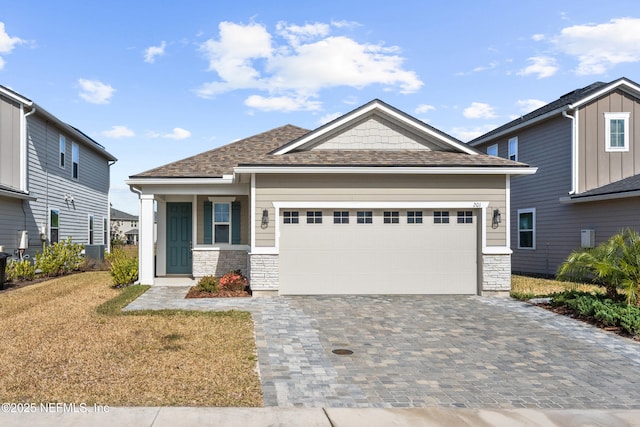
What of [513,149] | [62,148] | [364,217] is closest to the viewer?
[364,217]

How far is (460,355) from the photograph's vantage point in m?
7.20

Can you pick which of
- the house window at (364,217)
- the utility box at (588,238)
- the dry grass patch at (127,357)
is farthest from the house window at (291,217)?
the utility box at (588,238)

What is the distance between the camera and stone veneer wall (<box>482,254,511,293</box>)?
12734 mm

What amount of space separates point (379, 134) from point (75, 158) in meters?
16.2

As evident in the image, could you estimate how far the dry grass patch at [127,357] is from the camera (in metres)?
5.39

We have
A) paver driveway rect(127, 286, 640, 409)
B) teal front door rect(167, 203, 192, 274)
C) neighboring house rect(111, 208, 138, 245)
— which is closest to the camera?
paver driveway rect(127, 286, 640, 409)

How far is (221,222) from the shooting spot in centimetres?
1544

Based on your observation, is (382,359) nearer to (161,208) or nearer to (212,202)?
(212,202)

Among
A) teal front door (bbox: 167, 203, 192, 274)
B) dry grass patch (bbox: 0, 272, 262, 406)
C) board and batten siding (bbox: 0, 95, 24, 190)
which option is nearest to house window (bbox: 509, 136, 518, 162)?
teal front door (bbox: 167, 203, 192, 274)

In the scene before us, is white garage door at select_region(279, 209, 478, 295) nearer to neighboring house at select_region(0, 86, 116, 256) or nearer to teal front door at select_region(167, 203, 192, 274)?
teal front door at select_region(167, 203, 192, 274)

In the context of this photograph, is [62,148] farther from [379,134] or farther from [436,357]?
[436,357]

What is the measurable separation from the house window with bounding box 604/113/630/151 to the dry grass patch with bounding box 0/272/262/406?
49.5ft

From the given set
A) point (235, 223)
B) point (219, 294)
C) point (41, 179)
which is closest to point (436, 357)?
point (219, 294)

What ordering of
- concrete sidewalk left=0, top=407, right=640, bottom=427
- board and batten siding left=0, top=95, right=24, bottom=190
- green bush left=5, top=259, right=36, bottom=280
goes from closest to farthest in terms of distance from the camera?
concrete sidewalk left=0, top=407, right=640, bottom=427
green bush left=5, top=259, right=36, bottom=280
board and batten siding left=0, top=95, right=24, bottom=190
